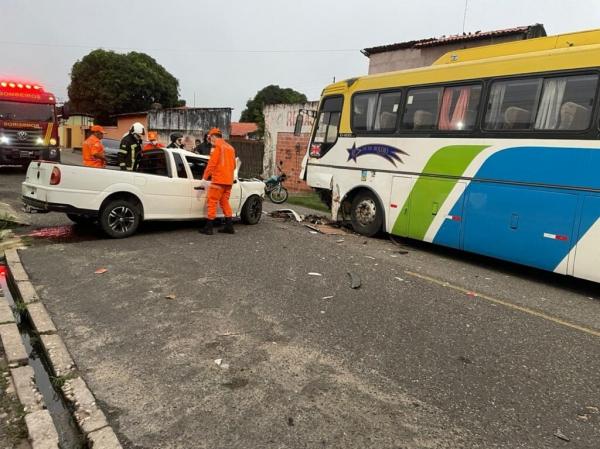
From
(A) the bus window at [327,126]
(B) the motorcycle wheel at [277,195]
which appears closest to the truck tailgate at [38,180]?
(A) the bus window at [327,126]

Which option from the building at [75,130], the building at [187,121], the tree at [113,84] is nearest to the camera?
the building at [187,121]

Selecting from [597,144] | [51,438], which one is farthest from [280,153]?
[51,438]

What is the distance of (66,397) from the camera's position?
3072 mm

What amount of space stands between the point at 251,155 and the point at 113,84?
3061cm

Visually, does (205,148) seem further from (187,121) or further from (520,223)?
(187,121)

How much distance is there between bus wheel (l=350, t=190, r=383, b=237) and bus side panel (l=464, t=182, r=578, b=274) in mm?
1980

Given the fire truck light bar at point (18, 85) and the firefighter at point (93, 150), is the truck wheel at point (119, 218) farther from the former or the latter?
the fire truck light bar at point (18, 85)

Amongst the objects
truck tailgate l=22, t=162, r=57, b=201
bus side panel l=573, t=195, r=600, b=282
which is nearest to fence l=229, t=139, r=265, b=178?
truck tailgate l=22, t=162, r=57, b=201

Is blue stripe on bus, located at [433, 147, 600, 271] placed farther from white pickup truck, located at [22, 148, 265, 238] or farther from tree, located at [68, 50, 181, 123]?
tree, located at [68, 50, 181, 123]

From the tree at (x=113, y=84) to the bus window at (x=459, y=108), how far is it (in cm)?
4334

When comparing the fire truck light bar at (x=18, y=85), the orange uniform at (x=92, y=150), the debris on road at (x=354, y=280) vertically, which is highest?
the fire truck light bar at (x=18, y=85)

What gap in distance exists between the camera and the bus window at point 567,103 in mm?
5730

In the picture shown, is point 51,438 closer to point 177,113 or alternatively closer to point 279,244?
point 279,244

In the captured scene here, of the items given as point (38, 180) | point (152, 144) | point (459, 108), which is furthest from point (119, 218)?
point (459, 108)
